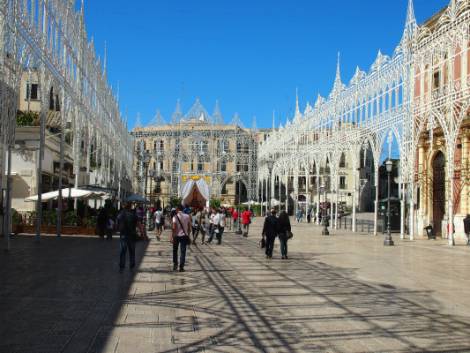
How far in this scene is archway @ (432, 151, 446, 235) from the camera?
32.3 meters

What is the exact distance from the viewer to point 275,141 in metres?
62.3

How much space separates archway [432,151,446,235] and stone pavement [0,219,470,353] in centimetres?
1616

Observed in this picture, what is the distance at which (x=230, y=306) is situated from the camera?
932 centimetres

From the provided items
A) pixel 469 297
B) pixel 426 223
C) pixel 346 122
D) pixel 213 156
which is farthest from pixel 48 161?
pixel 213 156

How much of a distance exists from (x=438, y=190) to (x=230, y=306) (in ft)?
84.8

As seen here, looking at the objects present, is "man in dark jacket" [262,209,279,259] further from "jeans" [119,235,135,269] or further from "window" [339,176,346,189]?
"window" [339,176,346,189]

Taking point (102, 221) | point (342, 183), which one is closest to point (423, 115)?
point (102, 221)

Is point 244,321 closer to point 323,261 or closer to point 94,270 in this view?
point 94,270

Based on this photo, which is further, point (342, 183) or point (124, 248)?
point (342, 183)

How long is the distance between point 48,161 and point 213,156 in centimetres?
3701

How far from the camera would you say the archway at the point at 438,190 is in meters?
32.3

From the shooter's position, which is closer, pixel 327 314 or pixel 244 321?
pixel 244 321

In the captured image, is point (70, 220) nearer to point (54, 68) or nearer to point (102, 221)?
point (102, 221)

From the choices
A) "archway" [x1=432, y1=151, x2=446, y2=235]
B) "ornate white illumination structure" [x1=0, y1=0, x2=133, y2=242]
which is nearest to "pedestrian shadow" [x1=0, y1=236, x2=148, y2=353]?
"ornate white illumination structure" [x1=0, y1=0, x2=133, y2=242]
